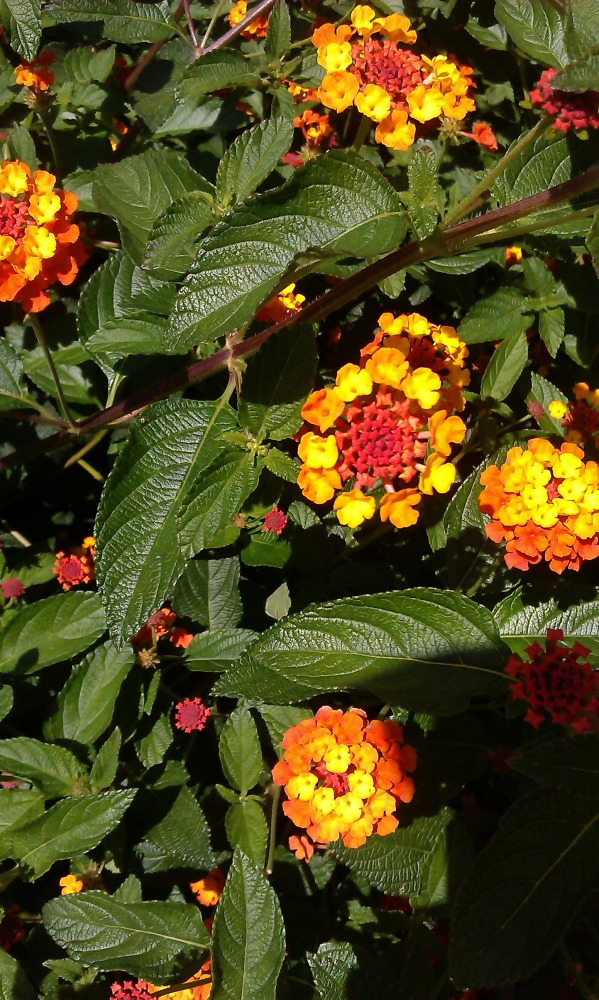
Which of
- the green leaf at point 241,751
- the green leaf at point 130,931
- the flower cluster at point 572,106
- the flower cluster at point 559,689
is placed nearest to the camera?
the flower cluster at point 572,106

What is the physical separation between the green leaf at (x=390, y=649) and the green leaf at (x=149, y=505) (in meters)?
0.21

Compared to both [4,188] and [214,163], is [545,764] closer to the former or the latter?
[4,188]

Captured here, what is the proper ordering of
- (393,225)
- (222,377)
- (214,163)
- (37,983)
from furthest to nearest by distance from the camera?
(214,163) < (222,377) < (37,983) < (393,225)

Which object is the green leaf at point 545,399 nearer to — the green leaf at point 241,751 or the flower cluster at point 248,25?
the green leaf at point 241,751

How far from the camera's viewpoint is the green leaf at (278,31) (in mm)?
1557

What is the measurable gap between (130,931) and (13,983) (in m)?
0.26

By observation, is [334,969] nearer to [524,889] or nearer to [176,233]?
[524,889]

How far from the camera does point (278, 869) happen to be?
64.0 inches

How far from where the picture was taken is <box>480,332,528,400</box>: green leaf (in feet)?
5.25

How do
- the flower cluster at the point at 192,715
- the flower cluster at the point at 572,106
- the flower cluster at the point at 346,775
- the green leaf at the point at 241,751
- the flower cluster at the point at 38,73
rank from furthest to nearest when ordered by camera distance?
the flower cluster at the point at 38,73 < the flower cluster at the point at 192,715 < the green leaf at the point at 241,751 < the flower cluster at the point at 346,775 < the flower cluster at the point at 572,106

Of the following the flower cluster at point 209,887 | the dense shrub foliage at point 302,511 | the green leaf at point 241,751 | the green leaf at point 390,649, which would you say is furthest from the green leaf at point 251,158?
the flower cluster at point 209,887

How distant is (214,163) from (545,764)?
150 cm

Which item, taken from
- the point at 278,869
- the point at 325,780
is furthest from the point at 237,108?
the point at 278,869

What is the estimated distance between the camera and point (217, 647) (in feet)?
5.55
